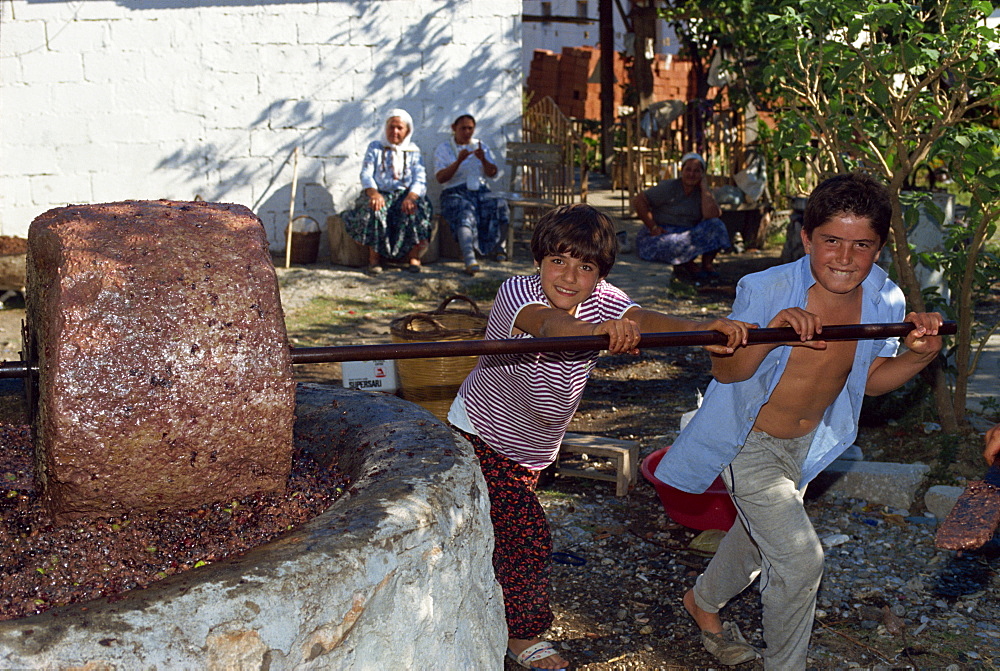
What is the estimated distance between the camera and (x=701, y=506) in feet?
12.0

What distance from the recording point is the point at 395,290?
800cm

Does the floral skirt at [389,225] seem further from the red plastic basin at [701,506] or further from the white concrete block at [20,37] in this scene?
the red plastic basin at [701,506]

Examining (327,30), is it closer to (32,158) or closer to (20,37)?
(20,37)

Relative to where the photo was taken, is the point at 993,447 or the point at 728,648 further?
the point at 728,648

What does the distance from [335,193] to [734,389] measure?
6731 mm

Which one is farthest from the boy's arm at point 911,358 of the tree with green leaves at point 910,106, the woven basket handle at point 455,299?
the woven basket handle at point 455,299

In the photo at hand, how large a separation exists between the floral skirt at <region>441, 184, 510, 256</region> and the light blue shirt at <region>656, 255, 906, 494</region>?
6.06 metres

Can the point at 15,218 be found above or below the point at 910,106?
below

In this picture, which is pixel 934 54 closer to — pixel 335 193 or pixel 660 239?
pixel 660 239

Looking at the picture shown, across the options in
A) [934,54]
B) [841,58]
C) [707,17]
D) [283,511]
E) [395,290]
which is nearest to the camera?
[283,511]

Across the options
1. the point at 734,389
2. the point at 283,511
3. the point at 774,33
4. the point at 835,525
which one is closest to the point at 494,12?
the point at 774,33

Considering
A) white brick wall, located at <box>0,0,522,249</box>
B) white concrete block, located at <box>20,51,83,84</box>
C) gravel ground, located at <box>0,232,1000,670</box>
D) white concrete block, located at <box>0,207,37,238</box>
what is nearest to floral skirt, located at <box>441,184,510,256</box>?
white brick wall, located at <box>0,0,522,249</box>

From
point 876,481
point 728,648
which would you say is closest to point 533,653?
point 728,648

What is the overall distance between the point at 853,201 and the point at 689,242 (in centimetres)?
600
